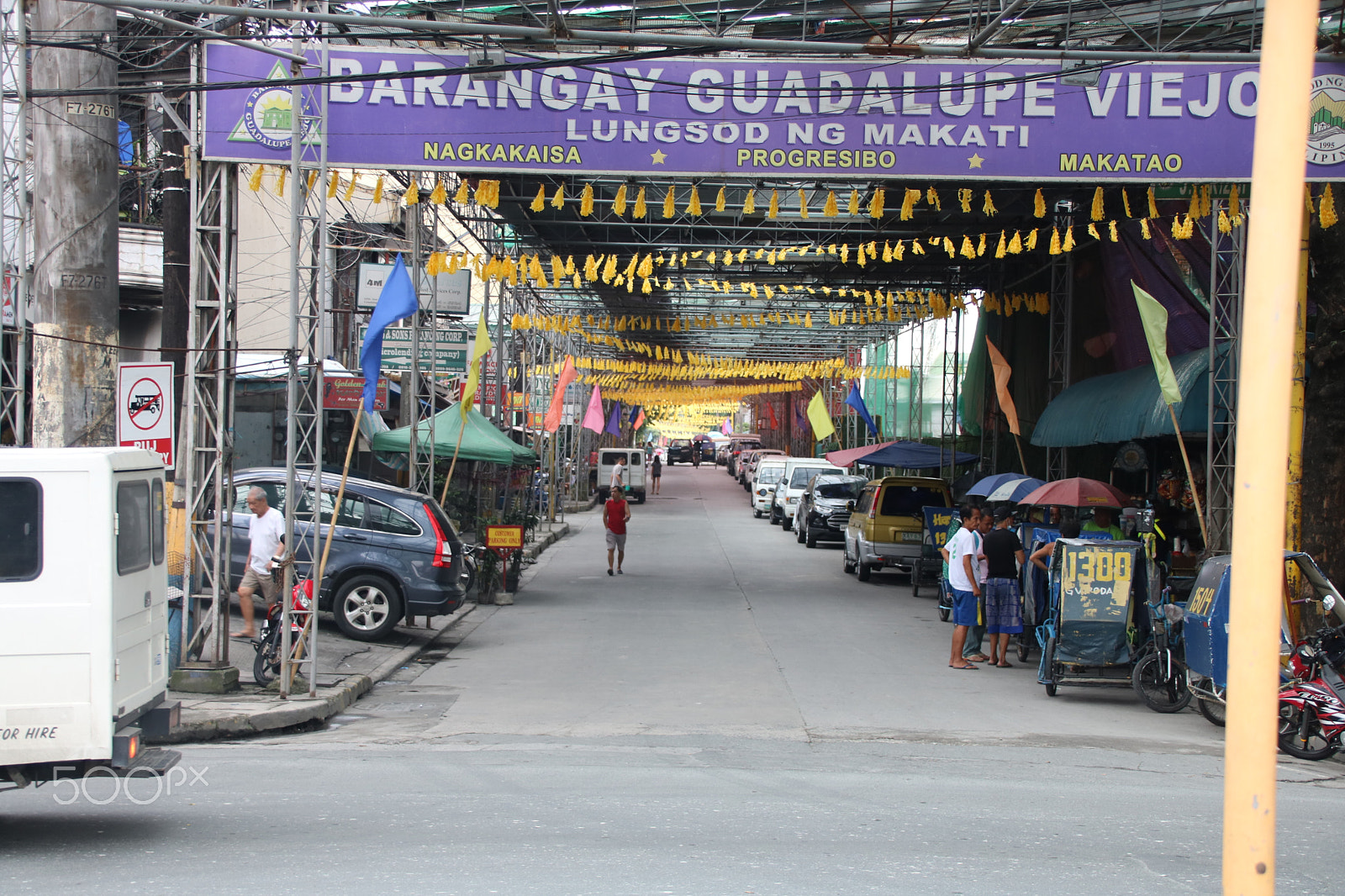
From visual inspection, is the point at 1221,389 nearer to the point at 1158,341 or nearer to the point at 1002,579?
the point at 1158,341

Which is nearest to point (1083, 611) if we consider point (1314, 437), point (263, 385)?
point (1314, 437)

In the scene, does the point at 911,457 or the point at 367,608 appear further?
the point at 911,457

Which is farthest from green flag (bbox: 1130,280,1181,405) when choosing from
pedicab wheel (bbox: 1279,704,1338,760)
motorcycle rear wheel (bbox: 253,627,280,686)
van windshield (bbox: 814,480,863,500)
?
van windshield (bbox: 814,480,863,500)

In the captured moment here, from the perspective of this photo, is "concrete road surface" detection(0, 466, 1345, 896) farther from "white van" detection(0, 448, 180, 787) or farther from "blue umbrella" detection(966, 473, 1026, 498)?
"blue umbrella" detection(966, 473, 1026, 498)

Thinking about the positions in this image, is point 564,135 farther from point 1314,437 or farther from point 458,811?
point 1314,437

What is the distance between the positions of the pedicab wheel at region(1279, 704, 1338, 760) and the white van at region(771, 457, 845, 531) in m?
23.4

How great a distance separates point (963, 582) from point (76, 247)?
9.98 metres

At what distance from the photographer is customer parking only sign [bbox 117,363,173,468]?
9.52m

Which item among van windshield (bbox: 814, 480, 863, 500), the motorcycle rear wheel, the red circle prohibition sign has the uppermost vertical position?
the red circle prohibition sign

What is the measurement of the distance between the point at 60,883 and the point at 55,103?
8.44 metres

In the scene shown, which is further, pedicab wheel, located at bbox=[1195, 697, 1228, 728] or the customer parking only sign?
pedicab wheel, located at bbox=[1195, 697, 1228, 728]

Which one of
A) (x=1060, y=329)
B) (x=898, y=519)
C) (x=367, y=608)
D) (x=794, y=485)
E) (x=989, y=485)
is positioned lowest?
(x=367, y=608)

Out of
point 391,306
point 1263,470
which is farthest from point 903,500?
point 1263,470

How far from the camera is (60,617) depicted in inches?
241
